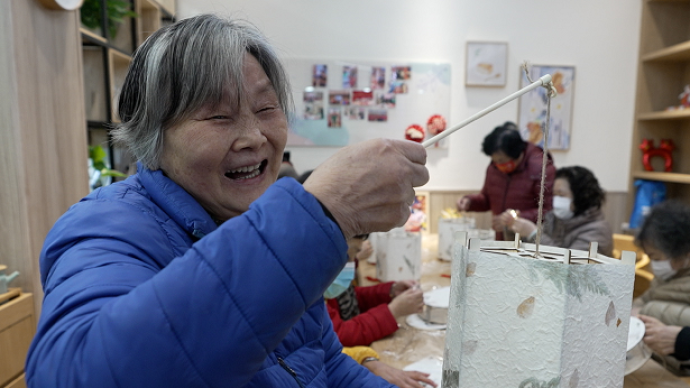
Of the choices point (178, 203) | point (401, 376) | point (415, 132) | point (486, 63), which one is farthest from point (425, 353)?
point (486, 63)

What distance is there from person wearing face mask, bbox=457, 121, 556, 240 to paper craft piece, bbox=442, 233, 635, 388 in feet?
6.37

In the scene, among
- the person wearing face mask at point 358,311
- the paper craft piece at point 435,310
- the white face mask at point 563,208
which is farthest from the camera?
the white face mask at point 563,208

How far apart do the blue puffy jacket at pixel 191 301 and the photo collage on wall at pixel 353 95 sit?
10.3 ft

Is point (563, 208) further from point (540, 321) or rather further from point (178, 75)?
point (178, 75)

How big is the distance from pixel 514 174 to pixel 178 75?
245 cm

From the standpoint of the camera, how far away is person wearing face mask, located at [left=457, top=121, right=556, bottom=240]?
252 centimetres

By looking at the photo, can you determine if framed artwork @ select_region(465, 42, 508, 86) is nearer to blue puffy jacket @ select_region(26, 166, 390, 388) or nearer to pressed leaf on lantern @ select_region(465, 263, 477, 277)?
pressed leaf on lantern @ select_region(465, 263, 477, 277)

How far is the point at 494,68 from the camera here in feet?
11.5

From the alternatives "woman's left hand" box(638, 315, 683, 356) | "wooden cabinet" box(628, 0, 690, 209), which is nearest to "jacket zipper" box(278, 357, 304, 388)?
"woman's left hand" box(638, 315, 683, 356)

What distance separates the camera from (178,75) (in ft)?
2.06

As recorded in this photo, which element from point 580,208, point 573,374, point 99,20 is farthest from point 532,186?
point 99,20

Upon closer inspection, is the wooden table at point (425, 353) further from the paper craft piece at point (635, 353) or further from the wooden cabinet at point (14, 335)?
the wooden cabinet at point (14, 335)

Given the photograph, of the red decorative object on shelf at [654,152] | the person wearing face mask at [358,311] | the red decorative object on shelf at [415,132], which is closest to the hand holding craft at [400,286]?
the person wearing face mask at [358,311]

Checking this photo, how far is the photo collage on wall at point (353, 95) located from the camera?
138 inches
